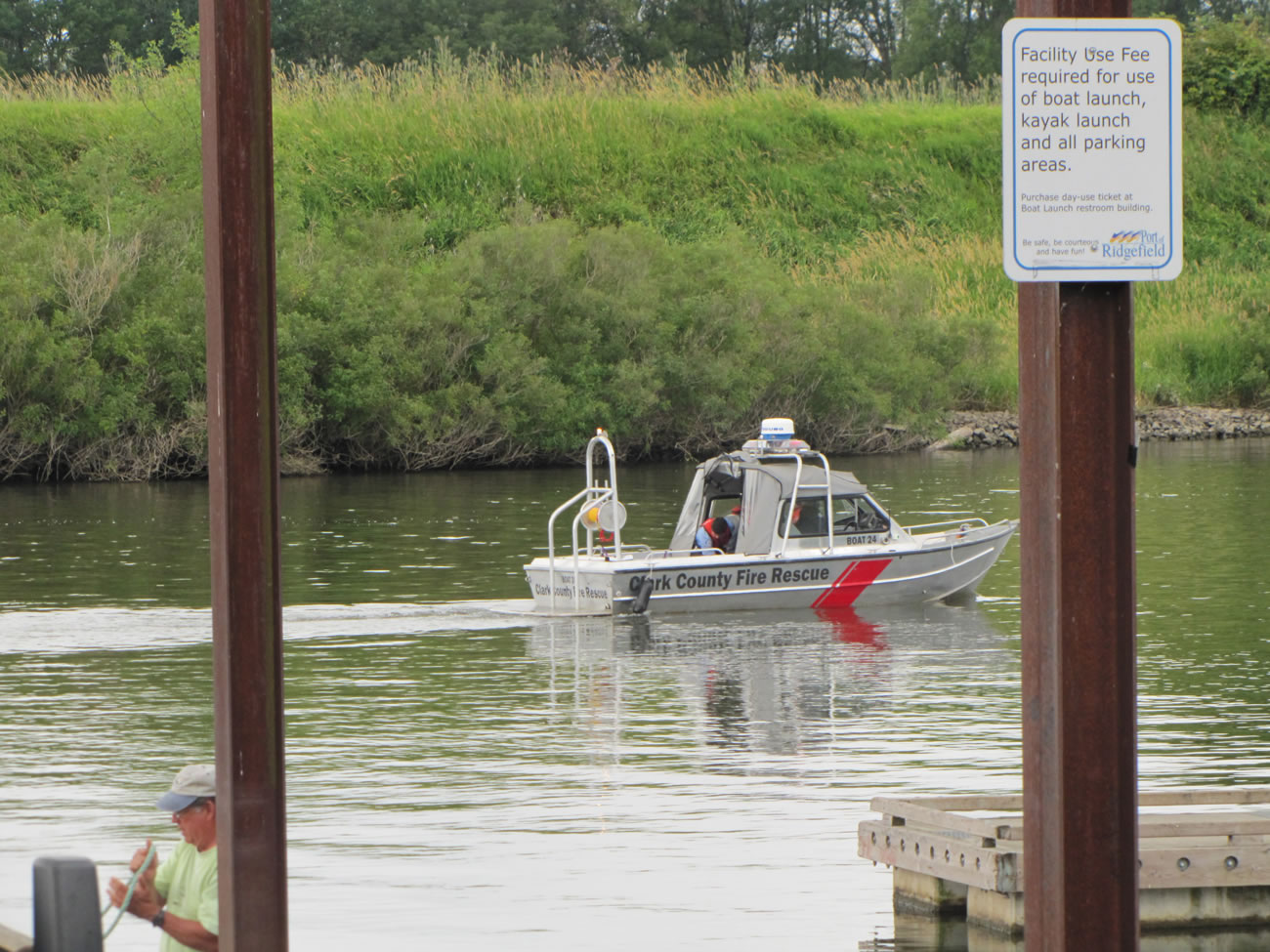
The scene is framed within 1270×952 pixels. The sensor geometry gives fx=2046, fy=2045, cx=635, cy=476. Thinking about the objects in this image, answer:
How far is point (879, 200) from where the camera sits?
234ft

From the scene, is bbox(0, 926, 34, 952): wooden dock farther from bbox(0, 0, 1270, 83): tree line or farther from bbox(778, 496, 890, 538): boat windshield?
bbox(0, 0, 1270, 83): tree line

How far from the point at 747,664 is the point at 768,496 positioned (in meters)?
3.85

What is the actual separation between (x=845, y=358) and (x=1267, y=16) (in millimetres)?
51831

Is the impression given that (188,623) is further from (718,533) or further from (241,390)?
(241,390)

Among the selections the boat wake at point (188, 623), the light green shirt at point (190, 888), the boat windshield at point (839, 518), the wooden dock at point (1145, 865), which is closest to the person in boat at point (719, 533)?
the boat windshield at point (839, 518)

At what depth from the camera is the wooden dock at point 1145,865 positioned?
29.4 feet

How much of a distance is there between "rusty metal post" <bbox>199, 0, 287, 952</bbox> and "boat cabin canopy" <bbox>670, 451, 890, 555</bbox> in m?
18.5

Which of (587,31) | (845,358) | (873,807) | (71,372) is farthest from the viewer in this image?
(587,31)

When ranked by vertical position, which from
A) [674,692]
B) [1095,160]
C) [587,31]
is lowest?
[674,692]

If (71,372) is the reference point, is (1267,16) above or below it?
above

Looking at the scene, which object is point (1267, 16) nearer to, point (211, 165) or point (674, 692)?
point (674, 692)

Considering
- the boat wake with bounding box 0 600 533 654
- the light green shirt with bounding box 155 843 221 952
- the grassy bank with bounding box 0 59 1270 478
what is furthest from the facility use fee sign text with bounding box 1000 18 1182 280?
the grassy bank with bounding box 0 59 1270 478

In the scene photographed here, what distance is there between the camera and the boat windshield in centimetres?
2472

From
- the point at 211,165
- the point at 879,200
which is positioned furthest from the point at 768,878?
the point at 879,200
